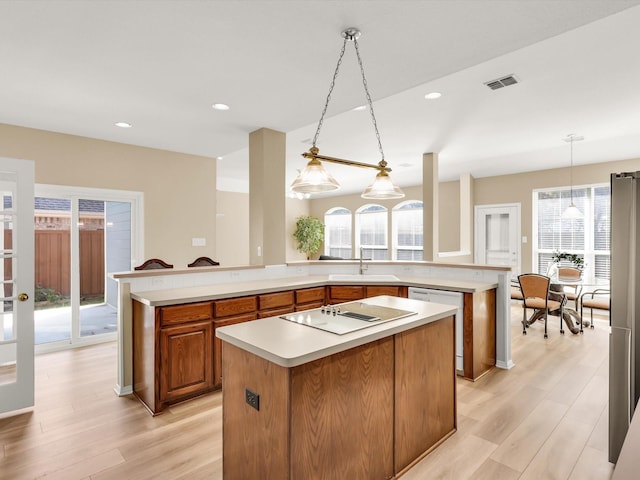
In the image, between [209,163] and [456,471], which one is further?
[209,163]

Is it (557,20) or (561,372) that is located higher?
(557,20)

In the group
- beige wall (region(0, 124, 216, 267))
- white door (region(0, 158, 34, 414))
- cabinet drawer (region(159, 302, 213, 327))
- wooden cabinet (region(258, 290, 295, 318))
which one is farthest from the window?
white door (region(0, 158, 34, 414))

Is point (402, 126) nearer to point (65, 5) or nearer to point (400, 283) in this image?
point (400, 283)

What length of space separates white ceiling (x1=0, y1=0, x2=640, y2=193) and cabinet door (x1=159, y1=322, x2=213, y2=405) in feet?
6.83

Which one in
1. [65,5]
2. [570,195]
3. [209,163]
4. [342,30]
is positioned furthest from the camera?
[570,195]

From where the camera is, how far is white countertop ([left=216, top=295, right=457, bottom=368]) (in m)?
1.49

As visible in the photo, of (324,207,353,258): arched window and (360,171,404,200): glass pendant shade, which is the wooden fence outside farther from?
(324,207,353,258): arched window

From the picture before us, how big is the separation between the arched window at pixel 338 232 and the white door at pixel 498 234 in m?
3.75

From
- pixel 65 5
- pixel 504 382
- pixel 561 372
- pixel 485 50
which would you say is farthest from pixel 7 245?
pixel 561 372

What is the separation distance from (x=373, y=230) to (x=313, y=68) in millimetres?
7437

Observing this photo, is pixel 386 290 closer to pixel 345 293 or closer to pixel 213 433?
pixel 345 293

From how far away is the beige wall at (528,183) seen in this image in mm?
6082

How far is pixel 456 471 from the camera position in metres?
2.02

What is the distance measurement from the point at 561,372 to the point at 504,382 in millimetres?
702
